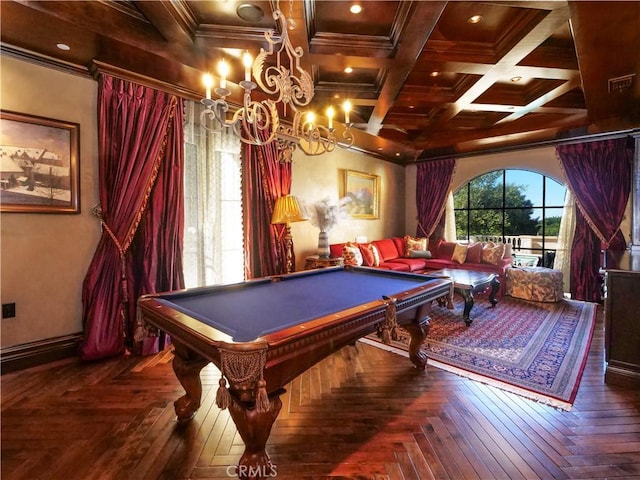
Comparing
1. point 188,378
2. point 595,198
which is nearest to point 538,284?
point 595,198

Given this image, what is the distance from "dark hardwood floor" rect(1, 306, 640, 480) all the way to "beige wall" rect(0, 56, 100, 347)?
0.45 meters

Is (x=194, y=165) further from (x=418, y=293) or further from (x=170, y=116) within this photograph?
(x=418, y=293)

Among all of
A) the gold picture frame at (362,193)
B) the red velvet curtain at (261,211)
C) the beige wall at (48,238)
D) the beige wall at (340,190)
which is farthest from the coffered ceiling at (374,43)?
the gold picture frame at (362,193)

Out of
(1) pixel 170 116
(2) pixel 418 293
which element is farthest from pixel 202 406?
(1) pixel 170 116

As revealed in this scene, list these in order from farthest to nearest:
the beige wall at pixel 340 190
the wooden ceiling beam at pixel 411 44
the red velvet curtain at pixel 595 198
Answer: the beige wall at pixel 340 190 < the red velvet curtain at pixel 595 198 < the wooden ceiling beam at pixel 411 44

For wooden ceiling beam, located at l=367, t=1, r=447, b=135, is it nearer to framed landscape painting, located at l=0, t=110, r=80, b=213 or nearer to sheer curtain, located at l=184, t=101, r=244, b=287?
sheer curtain, located at l=184, t=101, r=244, b=287

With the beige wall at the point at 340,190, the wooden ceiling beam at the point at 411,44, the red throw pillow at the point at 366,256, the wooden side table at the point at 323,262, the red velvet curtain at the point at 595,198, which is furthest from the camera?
the red throw pillow at the point at 366,256

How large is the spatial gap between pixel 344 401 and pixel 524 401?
4.33 ft

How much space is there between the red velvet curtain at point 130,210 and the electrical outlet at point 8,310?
484 mm

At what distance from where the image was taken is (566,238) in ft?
17.5

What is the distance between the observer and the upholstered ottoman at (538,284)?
4691mm

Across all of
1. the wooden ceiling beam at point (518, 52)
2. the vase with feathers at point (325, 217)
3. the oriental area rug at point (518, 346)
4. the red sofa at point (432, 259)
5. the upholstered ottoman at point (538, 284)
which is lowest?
the oriental area rug at point (518, 346)

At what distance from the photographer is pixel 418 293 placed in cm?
203

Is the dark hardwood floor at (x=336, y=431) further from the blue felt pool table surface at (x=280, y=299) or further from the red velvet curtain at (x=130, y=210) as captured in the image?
the blue felt pool table surface at (x=280, y=299)
